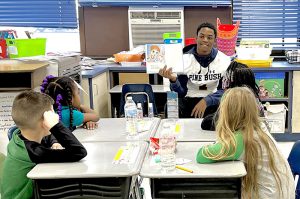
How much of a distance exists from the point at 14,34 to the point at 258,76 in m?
2.48

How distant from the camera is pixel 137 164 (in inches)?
75.8

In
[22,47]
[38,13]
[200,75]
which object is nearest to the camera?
[200,75]

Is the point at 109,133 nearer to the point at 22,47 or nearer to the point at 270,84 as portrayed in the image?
the point at 22,47

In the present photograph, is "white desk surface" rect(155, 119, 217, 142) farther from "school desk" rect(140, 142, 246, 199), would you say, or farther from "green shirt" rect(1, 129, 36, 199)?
"green shirt" rect(1, 129, 36, 199)

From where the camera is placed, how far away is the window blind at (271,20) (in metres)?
4.68

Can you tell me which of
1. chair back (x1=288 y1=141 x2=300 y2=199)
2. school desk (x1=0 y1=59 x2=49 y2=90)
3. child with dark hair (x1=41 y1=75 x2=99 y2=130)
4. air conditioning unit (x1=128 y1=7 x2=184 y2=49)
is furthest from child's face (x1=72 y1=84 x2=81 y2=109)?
air conditioning unit (x1=128 y1=7 x2=184 y2=49)

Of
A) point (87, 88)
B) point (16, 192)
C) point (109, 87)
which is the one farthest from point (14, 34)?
point (16, 192)

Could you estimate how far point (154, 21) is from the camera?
15.2 feet

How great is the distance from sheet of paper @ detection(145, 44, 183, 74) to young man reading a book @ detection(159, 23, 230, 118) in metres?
0.25

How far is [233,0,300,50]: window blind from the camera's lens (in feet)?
15.3

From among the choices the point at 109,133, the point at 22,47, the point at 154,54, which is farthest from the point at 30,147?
the point at 22,47

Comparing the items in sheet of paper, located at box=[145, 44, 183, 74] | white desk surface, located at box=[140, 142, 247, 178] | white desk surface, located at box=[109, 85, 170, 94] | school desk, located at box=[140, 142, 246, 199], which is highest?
sheet of paper, located at box=[145, 44, 183, 74]

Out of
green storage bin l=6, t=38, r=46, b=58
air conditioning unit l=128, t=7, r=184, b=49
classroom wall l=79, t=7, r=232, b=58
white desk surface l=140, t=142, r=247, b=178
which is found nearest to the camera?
white desk surface l=140, t=142, r=247, b=178

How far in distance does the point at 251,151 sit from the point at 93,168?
2.46ft
